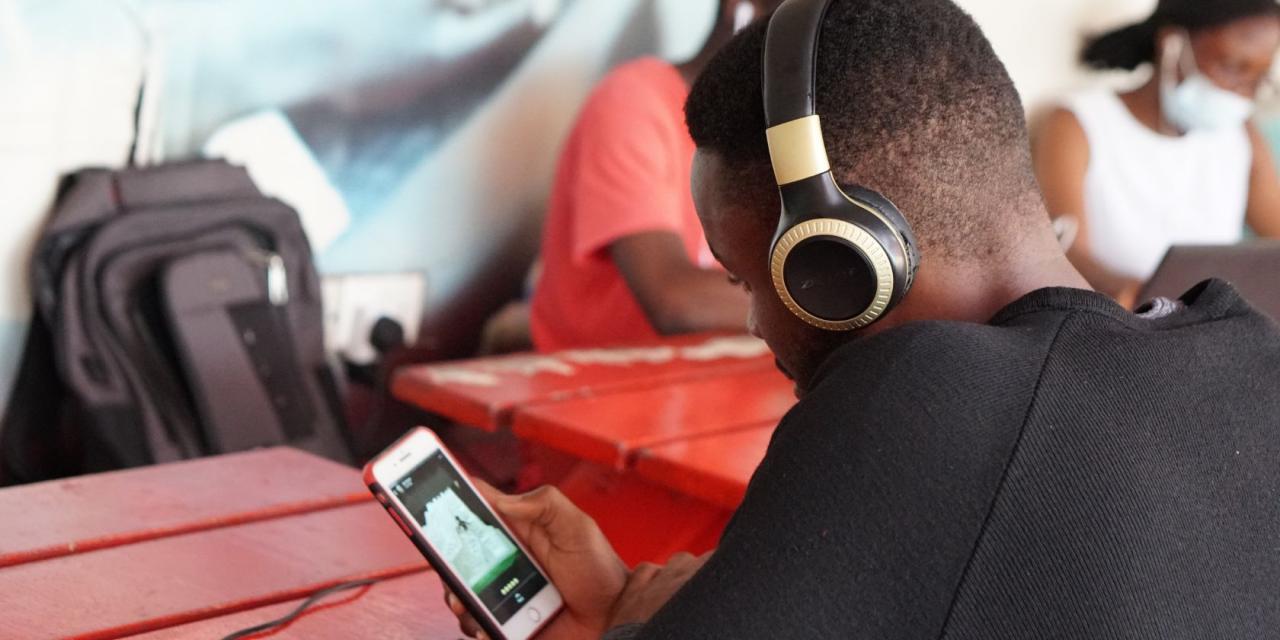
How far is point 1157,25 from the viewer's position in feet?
11.0

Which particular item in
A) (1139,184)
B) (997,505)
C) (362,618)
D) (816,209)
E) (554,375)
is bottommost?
(1139,184)

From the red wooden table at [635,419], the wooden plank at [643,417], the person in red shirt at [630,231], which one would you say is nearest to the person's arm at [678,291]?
the person in red shirt at [630,231]

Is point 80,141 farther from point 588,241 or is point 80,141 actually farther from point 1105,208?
point 1105,208

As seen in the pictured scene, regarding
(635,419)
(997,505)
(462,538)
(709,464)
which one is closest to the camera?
(997,505)

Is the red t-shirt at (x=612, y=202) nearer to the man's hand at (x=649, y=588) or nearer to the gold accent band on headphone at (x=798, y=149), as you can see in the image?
the man's hand at (x=649, y=588)

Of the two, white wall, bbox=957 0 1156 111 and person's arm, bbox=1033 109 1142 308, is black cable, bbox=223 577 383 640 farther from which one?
white wall, bbox=957 0 1156 111

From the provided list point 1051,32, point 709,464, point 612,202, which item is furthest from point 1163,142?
point 709,464

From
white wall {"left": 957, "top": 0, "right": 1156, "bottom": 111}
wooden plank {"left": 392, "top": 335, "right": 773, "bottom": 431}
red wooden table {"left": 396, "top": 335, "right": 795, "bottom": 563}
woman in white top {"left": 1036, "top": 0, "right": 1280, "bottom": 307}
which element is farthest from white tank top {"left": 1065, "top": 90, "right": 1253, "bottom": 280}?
red wooden table {"left": 396, "top": 335, "right": 795, "bottom": 563}

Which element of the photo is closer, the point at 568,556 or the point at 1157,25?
the point at 568,556

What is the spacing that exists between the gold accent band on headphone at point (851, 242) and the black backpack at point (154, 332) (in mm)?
1482

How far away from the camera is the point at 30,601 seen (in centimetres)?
97

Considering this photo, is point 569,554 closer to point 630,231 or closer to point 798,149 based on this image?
point 798,149

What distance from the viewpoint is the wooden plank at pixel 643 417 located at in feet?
4.73

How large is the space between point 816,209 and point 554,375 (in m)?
1.01
